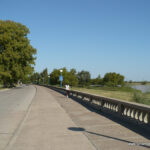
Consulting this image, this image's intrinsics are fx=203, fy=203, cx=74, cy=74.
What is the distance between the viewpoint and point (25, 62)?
5272cm

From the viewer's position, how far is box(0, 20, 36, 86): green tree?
156 ft

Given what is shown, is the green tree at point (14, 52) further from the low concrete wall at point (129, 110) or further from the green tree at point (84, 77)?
the green tree at point (84, 77)

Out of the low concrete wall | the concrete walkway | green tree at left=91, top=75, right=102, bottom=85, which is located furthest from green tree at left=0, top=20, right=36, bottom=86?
green tree at left=91, top=75, right=102, bottom=85

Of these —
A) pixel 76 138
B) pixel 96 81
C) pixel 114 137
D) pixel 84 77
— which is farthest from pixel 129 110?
pixel 96 81

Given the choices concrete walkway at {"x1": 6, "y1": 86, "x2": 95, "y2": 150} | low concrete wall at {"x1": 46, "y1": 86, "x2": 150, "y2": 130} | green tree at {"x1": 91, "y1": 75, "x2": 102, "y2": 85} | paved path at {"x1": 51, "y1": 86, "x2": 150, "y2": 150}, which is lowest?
concrete walkway at {"x1": 6, "y1": 86, "x2": 95, "y2": 150}

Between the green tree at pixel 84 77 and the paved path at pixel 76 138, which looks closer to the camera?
the paved path at pixel 76 138

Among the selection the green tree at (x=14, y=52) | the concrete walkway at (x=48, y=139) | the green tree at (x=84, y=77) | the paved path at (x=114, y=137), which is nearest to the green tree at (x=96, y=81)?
the green tree at (x=84, y=77)

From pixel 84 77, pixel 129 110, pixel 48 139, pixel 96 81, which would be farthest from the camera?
pixel 96 81

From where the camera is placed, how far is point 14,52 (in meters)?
49.1

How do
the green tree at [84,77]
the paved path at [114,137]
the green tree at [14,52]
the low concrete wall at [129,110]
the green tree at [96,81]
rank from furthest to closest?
1. the green tree at [96,81]
2. the green tree at [84,77]
3. the green tree at [14,52]
4. the low concrete wall at [129,110]
5. the paved path at [114,137]

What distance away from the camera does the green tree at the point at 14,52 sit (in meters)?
47.7

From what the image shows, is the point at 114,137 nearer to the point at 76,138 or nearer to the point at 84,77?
the point at 76,138

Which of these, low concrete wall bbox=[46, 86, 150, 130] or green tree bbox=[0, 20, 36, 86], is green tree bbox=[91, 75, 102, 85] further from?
low concrete wall bbox=[46, 86, 150, 130]

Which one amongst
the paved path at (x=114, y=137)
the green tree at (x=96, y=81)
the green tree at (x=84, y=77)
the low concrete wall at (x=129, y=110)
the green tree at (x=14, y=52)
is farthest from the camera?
the green tree at (x=96, y=81)
